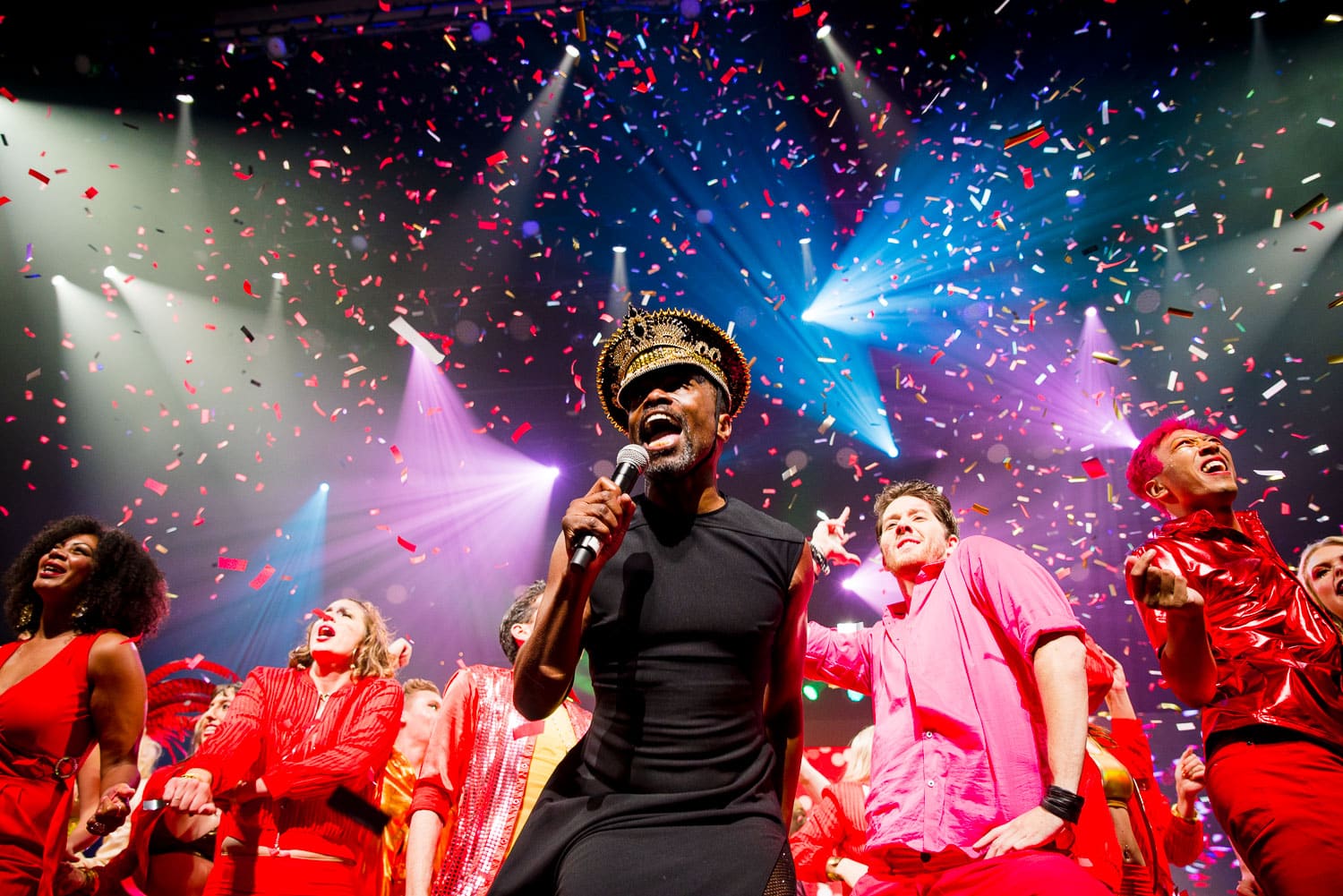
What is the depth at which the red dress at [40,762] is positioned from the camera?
3072 millimetres

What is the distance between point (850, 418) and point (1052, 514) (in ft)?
8.80

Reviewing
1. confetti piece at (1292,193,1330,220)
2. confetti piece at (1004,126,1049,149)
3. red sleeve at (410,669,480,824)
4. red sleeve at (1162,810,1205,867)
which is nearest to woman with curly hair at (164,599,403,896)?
red sleeve at (410,669,480,824)

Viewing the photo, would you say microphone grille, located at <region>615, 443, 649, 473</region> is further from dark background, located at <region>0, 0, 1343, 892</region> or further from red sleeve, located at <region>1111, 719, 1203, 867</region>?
dark background, located at <region>0, 0, 1343, 892</region>

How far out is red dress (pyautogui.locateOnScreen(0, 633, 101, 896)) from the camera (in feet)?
10.1

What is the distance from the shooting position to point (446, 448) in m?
11.4

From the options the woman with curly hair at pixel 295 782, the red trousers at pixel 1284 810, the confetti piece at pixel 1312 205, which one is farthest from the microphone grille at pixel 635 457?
the confetti piece at pixel 1312 205

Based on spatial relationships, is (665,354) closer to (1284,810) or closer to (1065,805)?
(1065,805)

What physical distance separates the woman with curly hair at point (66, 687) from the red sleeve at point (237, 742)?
31 cm

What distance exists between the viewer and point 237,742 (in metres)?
3.69

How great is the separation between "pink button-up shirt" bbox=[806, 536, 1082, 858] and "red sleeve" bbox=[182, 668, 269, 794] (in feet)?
9.41

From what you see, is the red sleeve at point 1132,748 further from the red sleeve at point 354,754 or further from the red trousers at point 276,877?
the red trousers at point 276,877

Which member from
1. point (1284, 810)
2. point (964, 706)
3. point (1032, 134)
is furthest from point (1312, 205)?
point (964, 706)

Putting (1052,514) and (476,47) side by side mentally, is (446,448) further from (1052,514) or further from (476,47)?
(1052,514)

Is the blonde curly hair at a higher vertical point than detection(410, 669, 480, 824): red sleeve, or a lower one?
higher
